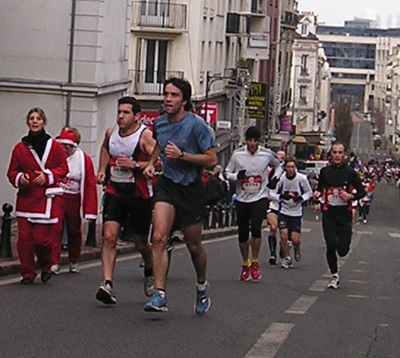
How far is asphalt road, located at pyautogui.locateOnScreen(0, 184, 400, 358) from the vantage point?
31.7ft

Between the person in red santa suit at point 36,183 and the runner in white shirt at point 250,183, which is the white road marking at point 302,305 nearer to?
the runner in white shirt at point 250,183

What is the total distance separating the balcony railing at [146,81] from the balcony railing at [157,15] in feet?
6.31

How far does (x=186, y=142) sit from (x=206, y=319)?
5.16 feet

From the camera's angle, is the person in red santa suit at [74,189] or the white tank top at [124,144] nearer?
the white tank top at [124,144]

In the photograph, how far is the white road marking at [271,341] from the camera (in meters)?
9.52

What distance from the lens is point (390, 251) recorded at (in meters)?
30.8

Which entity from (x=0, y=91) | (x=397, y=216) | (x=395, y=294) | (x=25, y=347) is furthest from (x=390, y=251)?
(x=397, y=216)

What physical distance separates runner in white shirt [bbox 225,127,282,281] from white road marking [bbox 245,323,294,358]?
457 cm

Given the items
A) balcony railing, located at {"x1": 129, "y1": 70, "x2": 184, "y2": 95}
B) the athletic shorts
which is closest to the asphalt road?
the athletic shorts

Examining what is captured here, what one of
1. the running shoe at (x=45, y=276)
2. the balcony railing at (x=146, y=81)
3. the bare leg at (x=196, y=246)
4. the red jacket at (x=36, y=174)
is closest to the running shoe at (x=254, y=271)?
the running shoe at (x=45, y=276)

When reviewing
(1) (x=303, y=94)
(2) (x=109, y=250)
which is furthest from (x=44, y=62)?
(1) (x=303, y=94)

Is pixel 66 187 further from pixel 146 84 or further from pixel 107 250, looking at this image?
pixel 146 84

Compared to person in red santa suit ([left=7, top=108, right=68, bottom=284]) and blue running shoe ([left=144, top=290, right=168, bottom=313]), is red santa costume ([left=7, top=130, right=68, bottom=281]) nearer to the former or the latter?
person in red santa suit ([left=7, top=108, right=68, bottom=284])

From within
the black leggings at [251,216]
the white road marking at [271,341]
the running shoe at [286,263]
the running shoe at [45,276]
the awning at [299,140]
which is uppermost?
the awning at [299,140]
